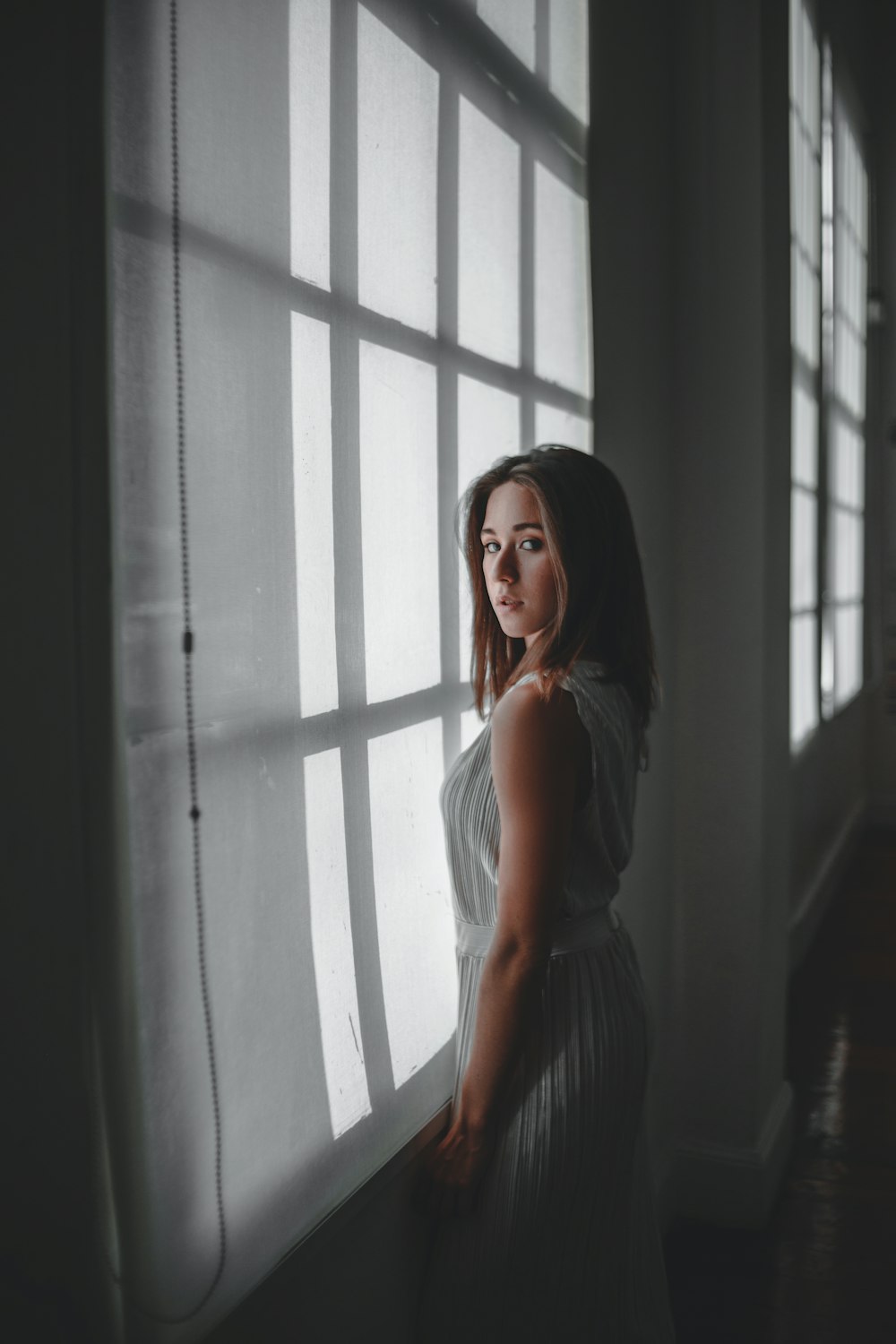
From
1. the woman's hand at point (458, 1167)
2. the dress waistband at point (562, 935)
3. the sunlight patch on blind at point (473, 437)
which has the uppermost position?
the sunlight patch on blind at point (473, 437)

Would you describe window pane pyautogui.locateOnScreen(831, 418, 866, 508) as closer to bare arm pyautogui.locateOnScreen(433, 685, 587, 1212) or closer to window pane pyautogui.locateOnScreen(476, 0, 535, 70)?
window pane pyautogui.locateOnScreen(476, 0, 535, 70)

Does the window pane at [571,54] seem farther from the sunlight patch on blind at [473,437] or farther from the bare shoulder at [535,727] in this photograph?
the bare shoulder at [535,727]

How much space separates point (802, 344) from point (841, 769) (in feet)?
8.03

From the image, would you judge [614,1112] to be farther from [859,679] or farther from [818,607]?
[859,679]

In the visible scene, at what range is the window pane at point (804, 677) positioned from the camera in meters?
4.20

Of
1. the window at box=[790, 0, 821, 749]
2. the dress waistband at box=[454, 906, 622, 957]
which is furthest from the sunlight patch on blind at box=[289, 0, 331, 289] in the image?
the window at box=[790, 0, 821, 749]

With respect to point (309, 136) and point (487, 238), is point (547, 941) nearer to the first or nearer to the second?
point (309, 136)

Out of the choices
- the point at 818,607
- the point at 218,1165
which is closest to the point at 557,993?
the point at 218,1165

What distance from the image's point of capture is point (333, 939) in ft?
4.09

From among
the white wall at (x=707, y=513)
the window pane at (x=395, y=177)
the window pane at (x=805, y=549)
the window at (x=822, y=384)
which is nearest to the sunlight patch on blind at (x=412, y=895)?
the window pane at (x=395, y=177)

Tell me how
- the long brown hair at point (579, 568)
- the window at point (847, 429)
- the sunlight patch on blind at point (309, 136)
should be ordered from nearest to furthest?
the sunlight patch on blind at point (309, 136), the long brown hair at point (579, 568), the window at point (847, 429)

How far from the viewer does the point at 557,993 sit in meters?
1.43

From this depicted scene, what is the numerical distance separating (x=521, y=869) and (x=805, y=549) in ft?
11.4

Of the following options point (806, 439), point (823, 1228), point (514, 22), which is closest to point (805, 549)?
point (806, 439)
